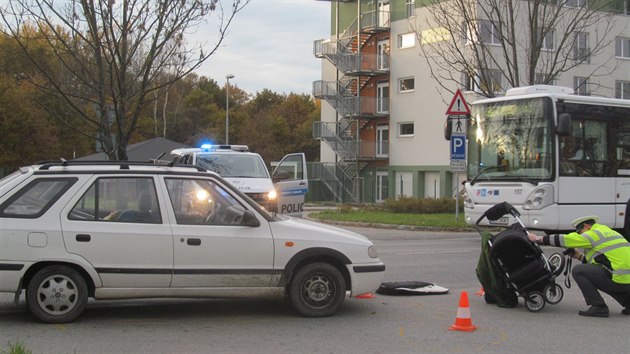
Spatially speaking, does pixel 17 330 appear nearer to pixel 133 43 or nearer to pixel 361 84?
pixel 133 43

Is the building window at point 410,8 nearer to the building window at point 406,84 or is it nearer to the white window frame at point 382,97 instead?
the building window at point 406,84

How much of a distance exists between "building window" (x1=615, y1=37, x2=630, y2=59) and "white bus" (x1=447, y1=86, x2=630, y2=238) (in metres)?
34.1

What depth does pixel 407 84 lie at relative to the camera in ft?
148

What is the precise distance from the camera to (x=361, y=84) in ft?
158

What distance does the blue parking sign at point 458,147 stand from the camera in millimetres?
Result: 17547

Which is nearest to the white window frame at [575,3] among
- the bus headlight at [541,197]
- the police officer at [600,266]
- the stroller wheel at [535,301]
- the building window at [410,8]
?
the bus headlight at [541,197]

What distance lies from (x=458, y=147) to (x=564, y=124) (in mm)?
4084

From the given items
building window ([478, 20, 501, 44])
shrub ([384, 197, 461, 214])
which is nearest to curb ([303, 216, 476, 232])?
shrub ([384, 197, 461, 214])

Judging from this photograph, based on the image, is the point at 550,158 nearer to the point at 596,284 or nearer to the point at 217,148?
the point at 596,284

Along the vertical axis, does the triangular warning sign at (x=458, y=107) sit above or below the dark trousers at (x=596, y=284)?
above

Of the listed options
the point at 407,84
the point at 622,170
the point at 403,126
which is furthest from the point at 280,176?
the point at 407,84

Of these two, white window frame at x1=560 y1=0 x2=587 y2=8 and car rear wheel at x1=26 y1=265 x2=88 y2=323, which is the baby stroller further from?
white window frame at x1=560 y1=0 x2=587 y2=8

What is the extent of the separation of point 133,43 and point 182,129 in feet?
208

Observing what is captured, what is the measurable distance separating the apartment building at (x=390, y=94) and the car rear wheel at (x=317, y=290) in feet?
113
